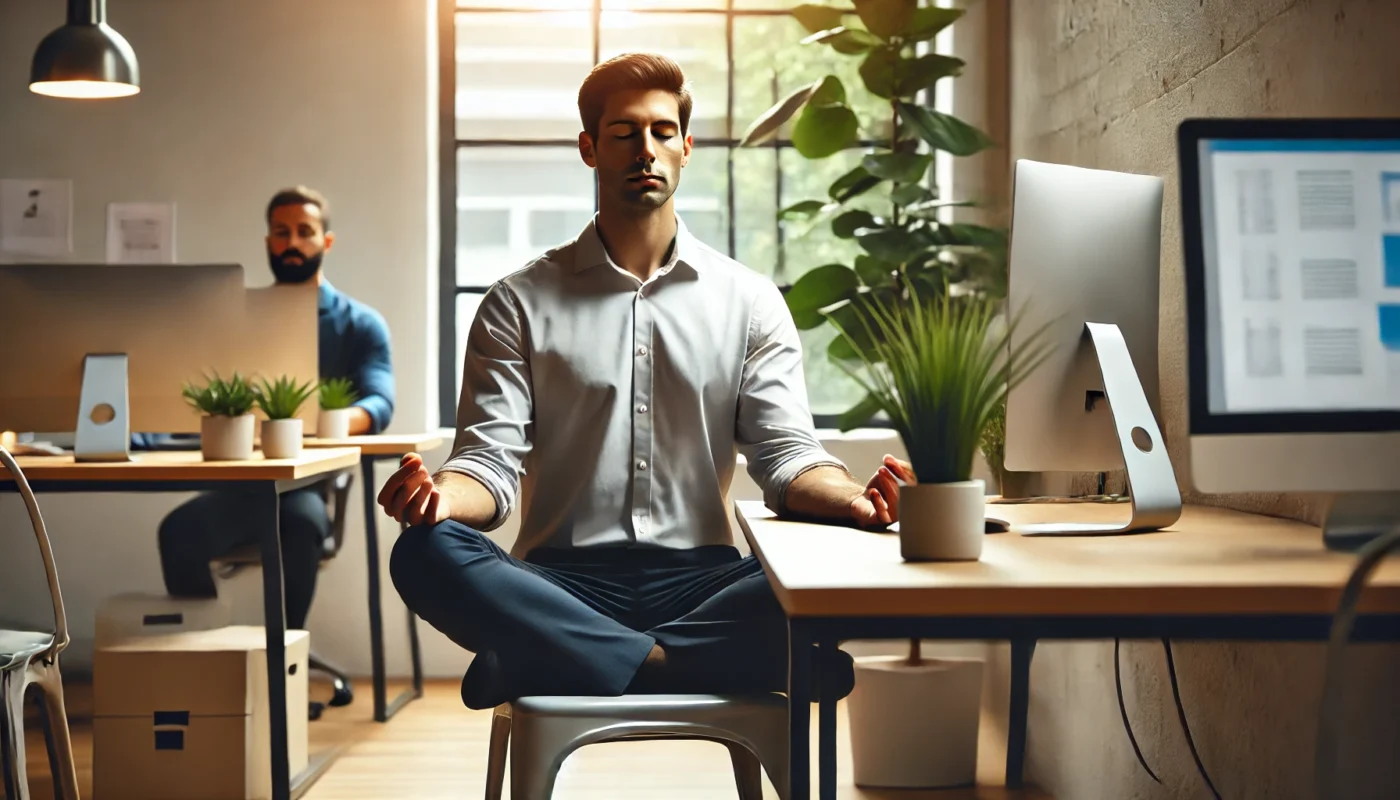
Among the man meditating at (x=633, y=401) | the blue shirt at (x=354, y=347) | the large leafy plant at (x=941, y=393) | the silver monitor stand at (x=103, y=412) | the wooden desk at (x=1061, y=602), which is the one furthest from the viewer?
the blue shirt at (x=354, y=347)

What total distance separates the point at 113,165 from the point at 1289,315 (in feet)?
13.1

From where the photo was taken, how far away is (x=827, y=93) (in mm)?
3350

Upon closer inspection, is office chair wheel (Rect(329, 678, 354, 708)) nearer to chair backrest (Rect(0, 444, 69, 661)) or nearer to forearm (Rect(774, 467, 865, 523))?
chair backrest (Rect(0, 444, 69, 661))

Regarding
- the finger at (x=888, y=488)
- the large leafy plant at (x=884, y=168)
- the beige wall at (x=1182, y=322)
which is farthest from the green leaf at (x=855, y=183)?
the finger at (x=888, y=488)

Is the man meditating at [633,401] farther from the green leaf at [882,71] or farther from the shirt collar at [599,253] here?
the green leaf at [882,71]

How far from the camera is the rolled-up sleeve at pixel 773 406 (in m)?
1.99

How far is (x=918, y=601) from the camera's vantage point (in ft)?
3.52

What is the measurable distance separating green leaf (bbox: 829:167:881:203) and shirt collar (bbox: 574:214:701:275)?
1.09m

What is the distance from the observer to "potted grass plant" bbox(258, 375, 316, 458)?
2846 millimetres

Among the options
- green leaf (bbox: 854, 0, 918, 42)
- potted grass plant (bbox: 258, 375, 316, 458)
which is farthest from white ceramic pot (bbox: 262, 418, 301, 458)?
green leaf (bbox: 854, 0, 918, 42)

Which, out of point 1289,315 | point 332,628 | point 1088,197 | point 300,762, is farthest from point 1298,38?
point 332,628

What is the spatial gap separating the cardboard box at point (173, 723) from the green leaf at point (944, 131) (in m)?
1.98

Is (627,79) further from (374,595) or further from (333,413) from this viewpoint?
(374,595)

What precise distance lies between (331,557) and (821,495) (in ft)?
7.80
